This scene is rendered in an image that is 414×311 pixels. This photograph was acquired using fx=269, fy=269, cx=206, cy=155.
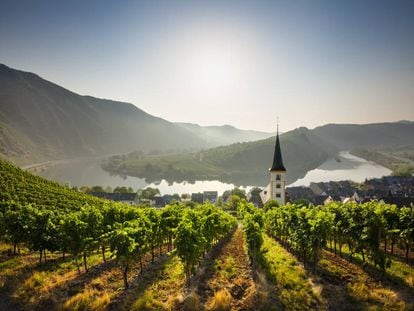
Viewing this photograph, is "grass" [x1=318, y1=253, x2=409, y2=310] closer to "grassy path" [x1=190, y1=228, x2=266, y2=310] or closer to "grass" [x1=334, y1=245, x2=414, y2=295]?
"grass" [x1=334, y1=245, x2=414, y2=295]

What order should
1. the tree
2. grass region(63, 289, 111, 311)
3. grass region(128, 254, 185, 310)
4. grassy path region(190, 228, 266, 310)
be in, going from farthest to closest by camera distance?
the tree → grassy path region(190, 228, 266, 310) → grass region(128, 254, 185, 310) → grass region(63, 289, 111, 311)

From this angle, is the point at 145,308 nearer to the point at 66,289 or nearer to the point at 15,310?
the point at 66,289

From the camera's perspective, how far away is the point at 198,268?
2502 cm

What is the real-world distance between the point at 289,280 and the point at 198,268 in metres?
8.28

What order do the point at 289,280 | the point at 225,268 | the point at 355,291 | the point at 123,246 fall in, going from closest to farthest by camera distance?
the point at 355,291 < the point at 123,246 < the point at 289,280 < the point at 225,268

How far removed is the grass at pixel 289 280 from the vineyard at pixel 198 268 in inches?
3.0

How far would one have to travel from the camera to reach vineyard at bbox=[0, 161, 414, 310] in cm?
1809

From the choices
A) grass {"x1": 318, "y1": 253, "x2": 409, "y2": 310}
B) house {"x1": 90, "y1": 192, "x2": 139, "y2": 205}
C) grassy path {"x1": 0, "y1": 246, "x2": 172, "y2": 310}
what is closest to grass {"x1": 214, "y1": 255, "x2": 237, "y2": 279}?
grassy path {"x1": 0, "y1": 246, "x2": 172, "y2": 310}

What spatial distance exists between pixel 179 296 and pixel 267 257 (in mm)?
13060

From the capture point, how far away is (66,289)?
20.3m

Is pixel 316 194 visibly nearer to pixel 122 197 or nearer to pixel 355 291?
pixel 122 197

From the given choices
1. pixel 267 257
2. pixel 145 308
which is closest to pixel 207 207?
pixel 267 257

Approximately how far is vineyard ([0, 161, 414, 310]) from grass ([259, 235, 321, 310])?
75 mm

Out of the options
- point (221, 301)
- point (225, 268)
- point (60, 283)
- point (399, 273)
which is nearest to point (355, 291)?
point (399, 273)
